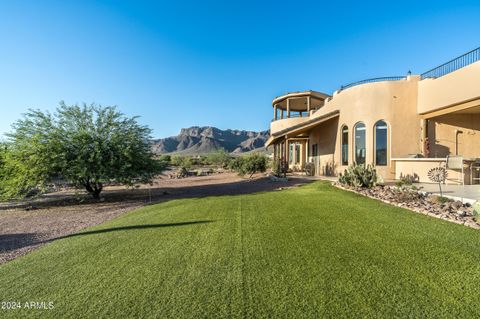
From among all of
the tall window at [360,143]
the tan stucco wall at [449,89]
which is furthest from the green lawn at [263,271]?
the tall window at [360,143]

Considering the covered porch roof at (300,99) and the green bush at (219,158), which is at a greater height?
the covered porch roof at (300,99)

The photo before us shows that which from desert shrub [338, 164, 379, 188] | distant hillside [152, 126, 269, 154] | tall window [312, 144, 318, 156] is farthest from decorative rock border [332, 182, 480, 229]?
distant hillside [152, 126, 269, 154]

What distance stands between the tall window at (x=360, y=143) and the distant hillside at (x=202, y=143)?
3805 inches

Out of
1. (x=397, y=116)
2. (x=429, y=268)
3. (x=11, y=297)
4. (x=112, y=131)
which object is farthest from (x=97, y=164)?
(x=397, y=116)

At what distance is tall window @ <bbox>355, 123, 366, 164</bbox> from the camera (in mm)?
13930

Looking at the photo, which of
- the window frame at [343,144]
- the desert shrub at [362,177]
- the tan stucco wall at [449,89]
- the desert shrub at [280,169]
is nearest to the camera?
the desert shrub at [362,177]

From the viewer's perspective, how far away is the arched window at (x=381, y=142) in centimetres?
1325

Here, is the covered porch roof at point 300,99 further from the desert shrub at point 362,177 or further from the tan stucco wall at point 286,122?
the desert shrub at point 362,177

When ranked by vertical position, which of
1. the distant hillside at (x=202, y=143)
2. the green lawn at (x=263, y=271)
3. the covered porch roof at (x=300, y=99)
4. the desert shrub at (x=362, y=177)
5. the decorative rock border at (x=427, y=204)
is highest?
the distant hillside at (x=202, y=143)

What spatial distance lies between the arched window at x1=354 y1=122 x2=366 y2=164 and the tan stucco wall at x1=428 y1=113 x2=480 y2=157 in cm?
333

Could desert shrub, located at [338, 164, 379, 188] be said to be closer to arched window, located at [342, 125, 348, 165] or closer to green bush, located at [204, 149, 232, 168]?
arched window, located at [342, 125, 348, 165]

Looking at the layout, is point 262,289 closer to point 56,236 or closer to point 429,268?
point 429,268

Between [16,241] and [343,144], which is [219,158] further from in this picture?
[16,241]

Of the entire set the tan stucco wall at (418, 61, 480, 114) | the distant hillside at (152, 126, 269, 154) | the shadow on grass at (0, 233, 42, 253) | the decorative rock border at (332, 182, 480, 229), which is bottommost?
the shadow on grass at (0, 233, 42, 253)
